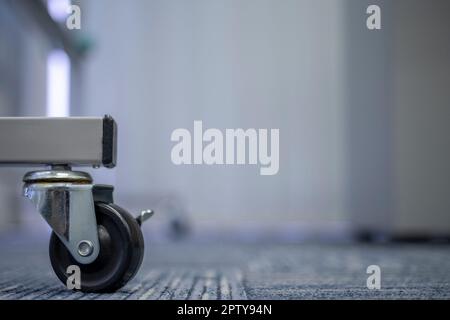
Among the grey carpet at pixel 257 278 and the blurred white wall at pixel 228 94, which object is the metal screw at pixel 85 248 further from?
the blurred white wall at pixel 228 94

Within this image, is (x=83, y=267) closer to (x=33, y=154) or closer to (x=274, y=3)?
(x=33, y=154)

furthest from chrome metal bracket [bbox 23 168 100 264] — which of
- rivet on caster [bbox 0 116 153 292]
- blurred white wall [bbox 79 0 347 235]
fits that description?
blurred white wall [bbox 79 0 347 235]

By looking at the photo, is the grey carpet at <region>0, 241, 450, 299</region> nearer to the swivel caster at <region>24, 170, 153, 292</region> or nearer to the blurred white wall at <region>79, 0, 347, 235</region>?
the swivel caster at <region>24, 170, 153, 292</region>

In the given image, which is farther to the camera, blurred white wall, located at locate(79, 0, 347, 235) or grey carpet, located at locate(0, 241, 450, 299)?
blurred white wall, located at locate(79, 0, 347, 235)

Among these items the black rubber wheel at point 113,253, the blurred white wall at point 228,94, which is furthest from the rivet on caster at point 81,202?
the blurred white wall at point 228,94

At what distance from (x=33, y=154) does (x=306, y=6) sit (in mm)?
3077

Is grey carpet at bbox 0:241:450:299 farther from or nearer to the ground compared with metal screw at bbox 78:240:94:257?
nearer to the ground

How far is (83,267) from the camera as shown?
846 millimetres

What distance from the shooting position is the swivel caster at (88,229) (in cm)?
83

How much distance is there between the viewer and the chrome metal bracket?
833 mm

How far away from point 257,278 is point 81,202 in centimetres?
44

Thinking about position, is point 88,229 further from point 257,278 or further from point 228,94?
point 228,94
